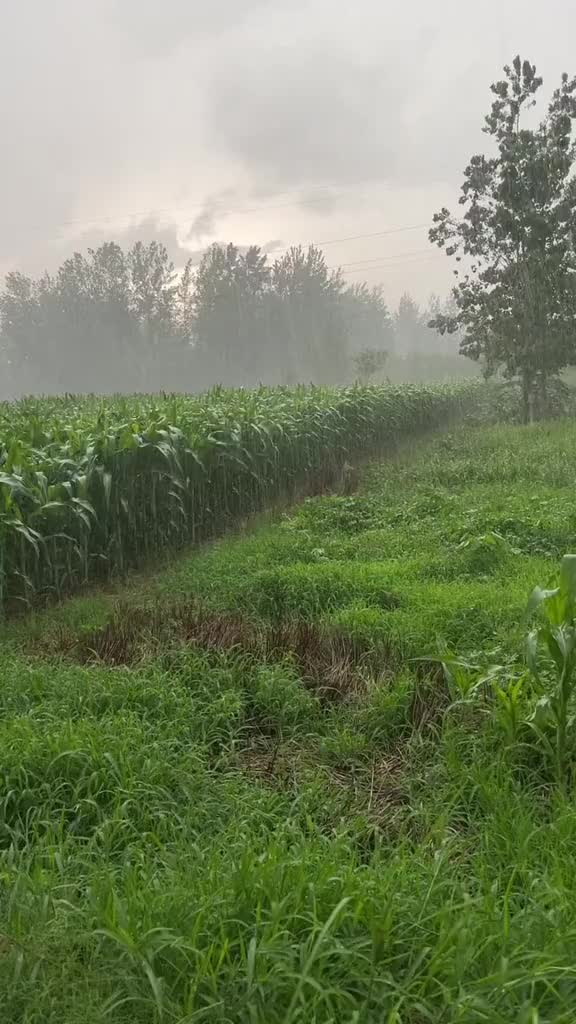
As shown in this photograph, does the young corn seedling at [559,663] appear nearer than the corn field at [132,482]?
Yes

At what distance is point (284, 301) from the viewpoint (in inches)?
2376

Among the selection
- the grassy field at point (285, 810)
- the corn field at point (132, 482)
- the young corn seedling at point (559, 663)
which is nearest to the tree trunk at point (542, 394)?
the corn field at point (132, 482)

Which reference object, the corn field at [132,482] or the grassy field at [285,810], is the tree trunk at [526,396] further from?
the grassy field at [285,810]

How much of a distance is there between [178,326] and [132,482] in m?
61.1

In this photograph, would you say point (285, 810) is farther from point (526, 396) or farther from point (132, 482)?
point (526, 396)

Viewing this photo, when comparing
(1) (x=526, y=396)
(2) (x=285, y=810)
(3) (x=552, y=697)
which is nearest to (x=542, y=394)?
(1) (x=526, y=396)

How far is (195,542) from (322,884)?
5.24m

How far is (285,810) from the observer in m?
2.45

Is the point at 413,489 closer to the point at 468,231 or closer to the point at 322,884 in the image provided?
the point at 322,884

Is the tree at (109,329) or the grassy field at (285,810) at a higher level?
the tree at (109,329)

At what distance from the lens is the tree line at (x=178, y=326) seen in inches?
2254

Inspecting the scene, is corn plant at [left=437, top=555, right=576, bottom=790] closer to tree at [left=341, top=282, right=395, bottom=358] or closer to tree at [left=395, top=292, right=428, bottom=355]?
tree at [left=341, top=282, right=395, bottom=358]

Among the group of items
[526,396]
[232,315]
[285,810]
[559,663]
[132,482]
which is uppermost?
[232,315]

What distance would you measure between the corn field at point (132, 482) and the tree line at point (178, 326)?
4556cm
